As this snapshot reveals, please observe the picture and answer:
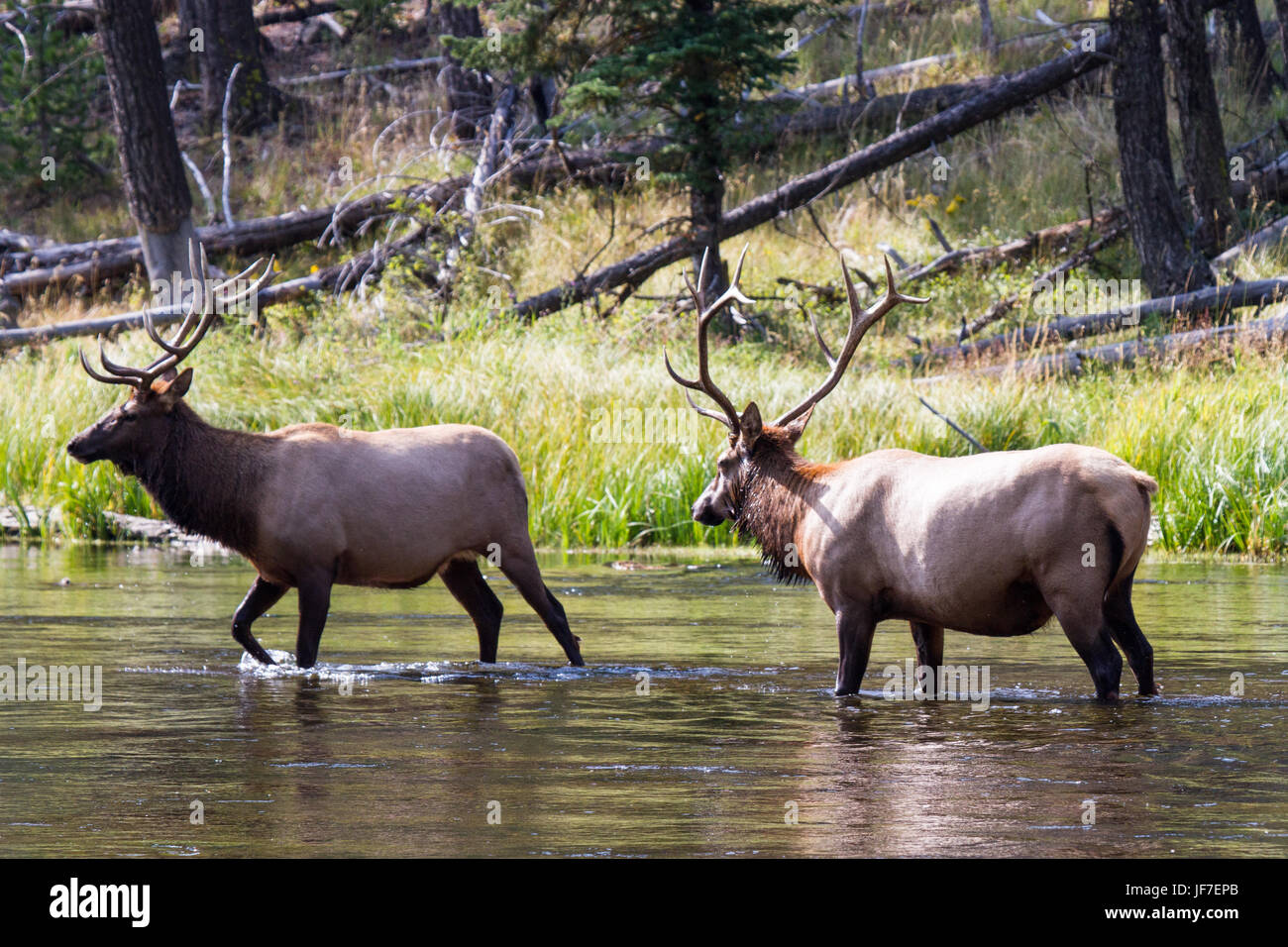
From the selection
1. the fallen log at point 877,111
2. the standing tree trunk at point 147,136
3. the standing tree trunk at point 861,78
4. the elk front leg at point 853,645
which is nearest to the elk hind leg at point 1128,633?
the elk front leg at point 853,645

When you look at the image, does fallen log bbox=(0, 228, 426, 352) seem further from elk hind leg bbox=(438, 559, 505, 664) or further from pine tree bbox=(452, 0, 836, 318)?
elk hind leg bbox=(438, 559, 505, 664)

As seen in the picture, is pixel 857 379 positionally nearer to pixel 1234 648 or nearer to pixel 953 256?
pixel 953 256

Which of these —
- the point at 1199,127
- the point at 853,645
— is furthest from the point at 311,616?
the point at 1199,127

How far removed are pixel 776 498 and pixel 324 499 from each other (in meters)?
2.49

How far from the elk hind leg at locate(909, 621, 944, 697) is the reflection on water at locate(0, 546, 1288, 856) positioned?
0.38m

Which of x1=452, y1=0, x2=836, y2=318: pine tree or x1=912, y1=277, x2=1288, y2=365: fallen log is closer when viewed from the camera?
x1=452, y1=0, x2=836, y2=318: pine tree

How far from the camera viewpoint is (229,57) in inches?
1230

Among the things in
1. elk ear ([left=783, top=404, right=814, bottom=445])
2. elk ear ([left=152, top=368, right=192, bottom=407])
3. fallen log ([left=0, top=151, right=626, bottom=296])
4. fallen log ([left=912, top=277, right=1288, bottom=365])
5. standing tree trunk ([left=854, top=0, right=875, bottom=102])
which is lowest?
elk ear ([left=783, top=404, right=814, bottom=445])

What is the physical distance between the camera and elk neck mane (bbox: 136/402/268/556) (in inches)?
389

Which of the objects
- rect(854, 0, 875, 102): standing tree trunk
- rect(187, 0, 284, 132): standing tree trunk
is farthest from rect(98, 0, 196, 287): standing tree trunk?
rect(854, 0, 875, 102): standing tree trunk

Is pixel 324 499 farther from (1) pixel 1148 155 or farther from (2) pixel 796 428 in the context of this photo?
(1) pixel 1148 155

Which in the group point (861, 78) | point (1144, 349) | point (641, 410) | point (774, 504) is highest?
point (861, 78)

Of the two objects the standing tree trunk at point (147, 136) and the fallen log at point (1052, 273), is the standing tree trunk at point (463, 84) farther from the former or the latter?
the fallen log at point (1052, 273)
